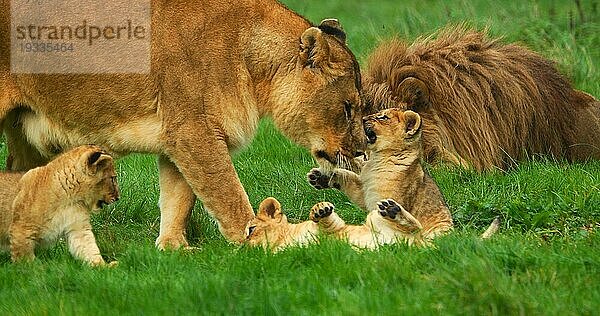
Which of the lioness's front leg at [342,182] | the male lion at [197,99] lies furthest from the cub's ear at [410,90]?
the lioness's front leg at [342,182]

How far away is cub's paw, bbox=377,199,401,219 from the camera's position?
6375 mm

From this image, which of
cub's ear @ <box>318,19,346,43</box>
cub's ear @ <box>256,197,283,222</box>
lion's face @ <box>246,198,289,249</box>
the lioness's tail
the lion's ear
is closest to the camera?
the lioness's tail

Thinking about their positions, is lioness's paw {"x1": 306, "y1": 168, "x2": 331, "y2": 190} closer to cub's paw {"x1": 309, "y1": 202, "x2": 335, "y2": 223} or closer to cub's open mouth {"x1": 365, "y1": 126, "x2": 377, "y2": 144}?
cub's open mouth {"x1": 365, "y1": 126, "x2": 377, "y2": 144}

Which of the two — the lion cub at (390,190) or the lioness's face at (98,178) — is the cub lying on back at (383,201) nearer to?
the lion cub at (390,190)

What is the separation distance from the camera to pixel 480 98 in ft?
28.9

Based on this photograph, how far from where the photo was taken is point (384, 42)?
9211 millimetres

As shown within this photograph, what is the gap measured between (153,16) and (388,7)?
12594 mm

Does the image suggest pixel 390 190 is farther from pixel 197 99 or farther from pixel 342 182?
pixel 197 99

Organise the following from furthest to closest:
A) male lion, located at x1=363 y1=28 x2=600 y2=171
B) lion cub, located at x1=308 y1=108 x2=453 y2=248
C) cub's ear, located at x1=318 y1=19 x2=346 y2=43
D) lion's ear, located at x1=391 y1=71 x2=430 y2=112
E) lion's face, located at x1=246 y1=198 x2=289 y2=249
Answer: male lion, located at x1=363 y1=28 x2=600 y2=171 < lion's ear, located at x1=391 y1=71 x2=430 y2=112 < cub's ear, located at x1=318 y1=19 x2=346 y2=43 < lion's face, located at x1=246 y1=198 x2=289 y2=249 < lion cub, located at x1=308 y1=108 x2=453 y2=248

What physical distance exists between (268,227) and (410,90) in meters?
2.15

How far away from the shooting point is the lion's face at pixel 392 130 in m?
7.04

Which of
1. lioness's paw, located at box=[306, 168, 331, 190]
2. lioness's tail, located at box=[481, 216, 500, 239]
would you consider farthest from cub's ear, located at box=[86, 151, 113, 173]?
lioness's tail, located at box=[481, 216, 500, 239]

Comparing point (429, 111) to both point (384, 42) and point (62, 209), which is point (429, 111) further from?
point (62, 209)

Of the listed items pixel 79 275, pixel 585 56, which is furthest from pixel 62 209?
pixel 585 56
